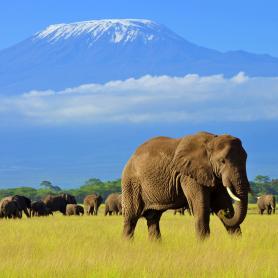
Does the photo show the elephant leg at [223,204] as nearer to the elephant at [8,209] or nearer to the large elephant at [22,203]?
the elephant at [8,209]

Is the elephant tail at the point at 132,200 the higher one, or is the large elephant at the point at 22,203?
the large elephant at the point at 22,203

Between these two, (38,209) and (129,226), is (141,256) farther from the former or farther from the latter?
(38,209)

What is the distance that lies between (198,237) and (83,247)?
8.06 feet

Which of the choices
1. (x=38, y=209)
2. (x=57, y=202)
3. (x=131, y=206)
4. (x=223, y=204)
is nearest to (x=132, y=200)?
(x=131, y=206)

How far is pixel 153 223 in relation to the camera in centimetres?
1723

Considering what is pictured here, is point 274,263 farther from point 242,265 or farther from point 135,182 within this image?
point 135,182

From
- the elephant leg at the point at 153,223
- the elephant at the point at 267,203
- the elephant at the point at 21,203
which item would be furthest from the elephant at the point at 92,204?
the elephant leg at the point at 153,223

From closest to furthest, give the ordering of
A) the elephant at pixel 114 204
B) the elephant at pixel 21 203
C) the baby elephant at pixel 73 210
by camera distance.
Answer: the elephant at pixel 21 203 → the baby elephant at pixel 73 210 → the elephant at pixel 114 204

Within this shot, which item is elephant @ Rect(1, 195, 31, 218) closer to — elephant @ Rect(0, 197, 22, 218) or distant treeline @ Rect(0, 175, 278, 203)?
elephant @ Rect(0, 197, 22, 218)

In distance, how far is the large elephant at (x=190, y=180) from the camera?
589 inches

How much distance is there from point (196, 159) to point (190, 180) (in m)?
0.46

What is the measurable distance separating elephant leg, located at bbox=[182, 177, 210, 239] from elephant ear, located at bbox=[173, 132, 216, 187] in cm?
16

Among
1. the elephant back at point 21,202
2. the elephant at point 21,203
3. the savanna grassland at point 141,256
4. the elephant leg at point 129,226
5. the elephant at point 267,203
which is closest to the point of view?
the savanna grassland at point 141,256

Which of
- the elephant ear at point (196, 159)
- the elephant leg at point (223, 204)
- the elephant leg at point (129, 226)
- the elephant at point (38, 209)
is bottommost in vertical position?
the elephant leg at point (129, 226)
